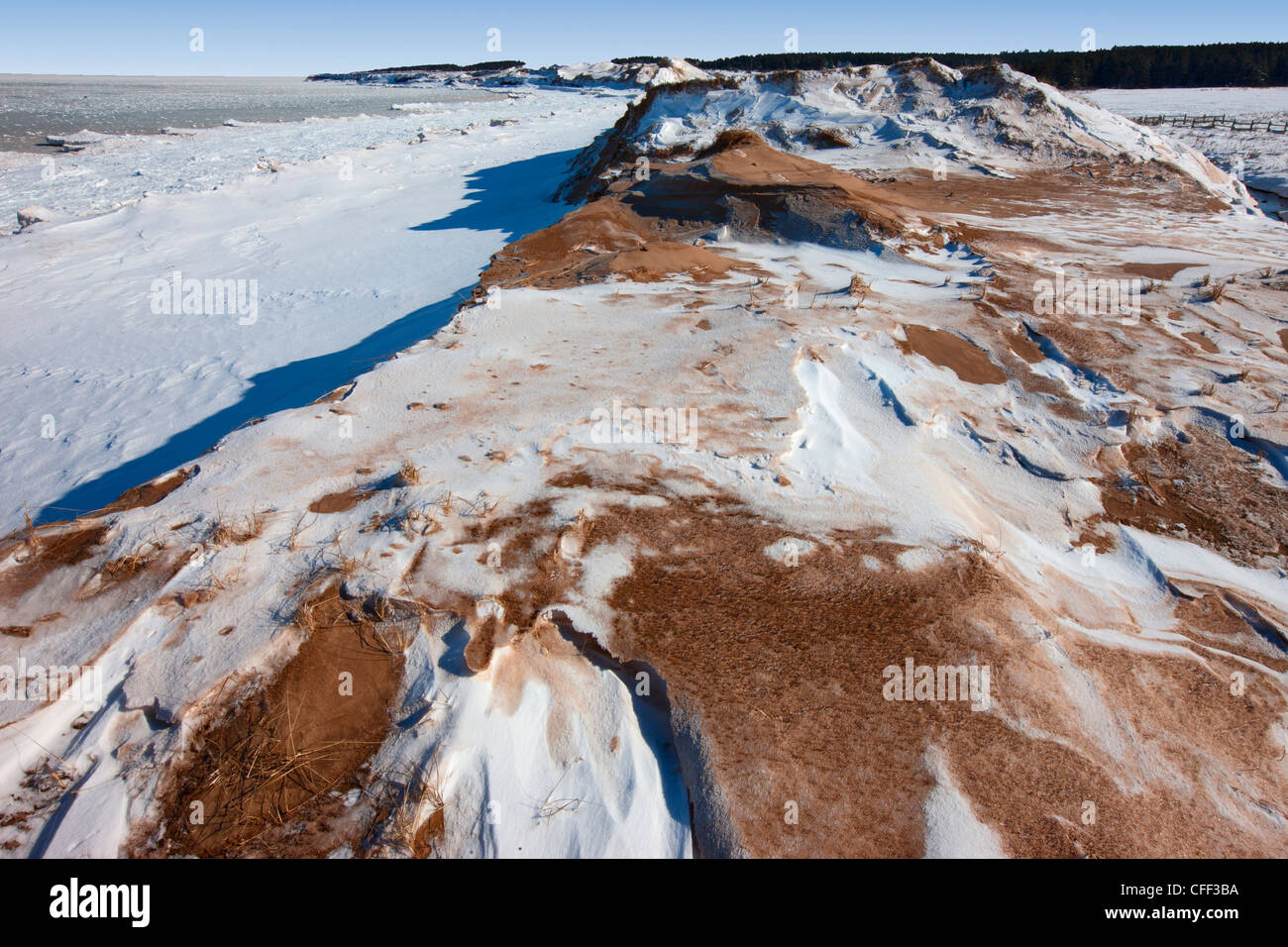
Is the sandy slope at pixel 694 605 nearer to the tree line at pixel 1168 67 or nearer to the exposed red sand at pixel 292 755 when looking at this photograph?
the exposed red sand at pixel 292 755

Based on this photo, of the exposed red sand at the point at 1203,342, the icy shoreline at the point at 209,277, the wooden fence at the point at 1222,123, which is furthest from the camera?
the wooden fence at the point at 1222,123

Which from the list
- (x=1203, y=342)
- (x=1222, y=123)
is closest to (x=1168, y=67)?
(x=1222, y=123)

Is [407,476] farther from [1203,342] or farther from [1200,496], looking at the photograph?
[1203,342]

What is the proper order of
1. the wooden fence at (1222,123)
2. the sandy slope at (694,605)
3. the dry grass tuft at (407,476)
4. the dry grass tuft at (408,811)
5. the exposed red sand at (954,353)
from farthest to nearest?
the wooden fence at (1222,123) < the exposed red sand at (954,353) < the dry grass tuft at (407,476) < the sandy slope at (694,605) < the dry grass tuft at (408,811)

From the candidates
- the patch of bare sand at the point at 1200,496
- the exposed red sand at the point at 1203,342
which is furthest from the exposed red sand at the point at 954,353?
the exposed red sand at the point at 1203,342

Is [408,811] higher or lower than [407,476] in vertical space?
lower

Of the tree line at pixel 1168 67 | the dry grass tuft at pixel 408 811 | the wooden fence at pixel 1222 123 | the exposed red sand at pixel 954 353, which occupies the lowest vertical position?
the dry grass tuft at pixel 408 811
